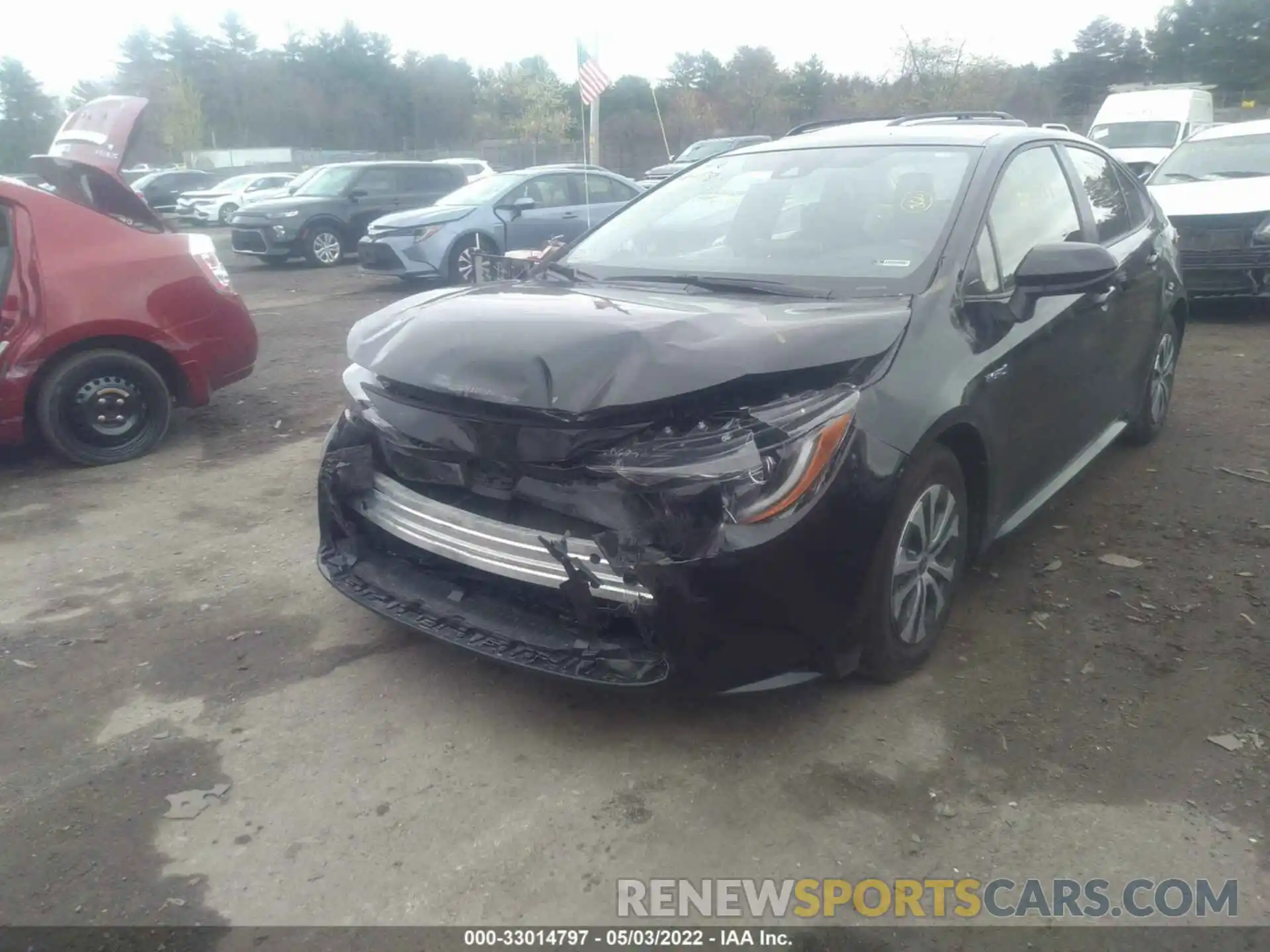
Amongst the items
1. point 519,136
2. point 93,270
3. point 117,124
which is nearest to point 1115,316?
point 93,270

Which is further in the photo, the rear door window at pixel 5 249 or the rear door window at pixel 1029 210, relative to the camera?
the rear door window at pixel 5 249

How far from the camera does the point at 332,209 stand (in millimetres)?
16031

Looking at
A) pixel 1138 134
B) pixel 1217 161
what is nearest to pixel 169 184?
pixel 1138 134

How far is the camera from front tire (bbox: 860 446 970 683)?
287cm

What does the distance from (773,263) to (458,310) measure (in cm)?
116

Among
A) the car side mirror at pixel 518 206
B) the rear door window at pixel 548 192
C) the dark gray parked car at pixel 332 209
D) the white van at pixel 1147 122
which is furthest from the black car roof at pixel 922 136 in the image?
the white van at pixel 1147 122

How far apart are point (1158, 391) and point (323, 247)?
1370 cm

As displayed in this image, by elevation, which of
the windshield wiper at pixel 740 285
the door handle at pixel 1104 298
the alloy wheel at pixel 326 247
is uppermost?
the windshield wiper at pixel 740 285

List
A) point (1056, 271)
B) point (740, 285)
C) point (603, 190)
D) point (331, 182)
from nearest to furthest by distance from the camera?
point (1056, 271), point (740, 285), point (603, 190), point (331, 182)

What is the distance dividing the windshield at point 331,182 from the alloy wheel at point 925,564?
14.9 metres

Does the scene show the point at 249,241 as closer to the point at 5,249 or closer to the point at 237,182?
the point at 5,249

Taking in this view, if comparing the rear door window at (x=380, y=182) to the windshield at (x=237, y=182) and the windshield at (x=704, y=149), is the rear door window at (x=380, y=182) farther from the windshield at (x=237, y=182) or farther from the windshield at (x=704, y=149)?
the windshield at (x=237, y=182)

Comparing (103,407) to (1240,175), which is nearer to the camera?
(103,407)

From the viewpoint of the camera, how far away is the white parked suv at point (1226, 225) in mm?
8039
